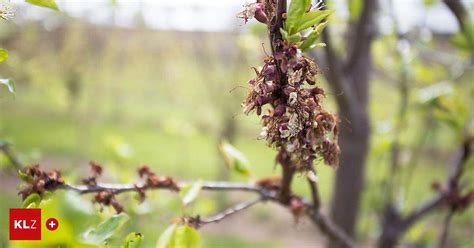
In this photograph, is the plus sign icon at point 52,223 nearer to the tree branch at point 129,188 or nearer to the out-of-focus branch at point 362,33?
the tree branch at point 129,188

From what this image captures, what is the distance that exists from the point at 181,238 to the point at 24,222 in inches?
9.8

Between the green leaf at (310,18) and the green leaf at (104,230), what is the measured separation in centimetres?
41

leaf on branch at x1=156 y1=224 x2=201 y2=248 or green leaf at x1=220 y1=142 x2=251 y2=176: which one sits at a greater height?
green leaf at x1=220 y1=142 x2=251 y2=176

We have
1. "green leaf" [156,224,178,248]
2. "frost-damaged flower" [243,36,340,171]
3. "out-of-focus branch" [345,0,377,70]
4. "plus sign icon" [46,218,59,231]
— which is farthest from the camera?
"out-of-focus branch" [345,0,377,70]

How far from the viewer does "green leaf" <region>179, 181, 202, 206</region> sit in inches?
36.3

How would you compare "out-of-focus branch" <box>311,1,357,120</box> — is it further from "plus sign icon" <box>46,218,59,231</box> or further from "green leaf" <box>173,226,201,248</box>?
"plus sign icon" <box>46,218,59,231</box>

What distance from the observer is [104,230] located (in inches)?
28.9

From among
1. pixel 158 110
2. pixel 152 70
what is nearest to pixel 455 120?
pixel 152 70

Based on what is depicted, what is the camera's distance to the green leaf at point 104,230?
708 mm

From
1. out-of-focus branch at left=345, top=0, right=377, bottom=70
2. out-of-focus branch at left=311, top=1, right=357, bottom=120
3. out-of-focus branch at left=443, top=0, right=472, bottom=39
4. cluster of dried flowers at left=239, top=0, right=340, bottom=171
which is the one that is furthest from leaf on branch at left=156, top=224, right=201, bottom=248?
out-of-focus branch at left=443, top=0, right=472, bottom=39

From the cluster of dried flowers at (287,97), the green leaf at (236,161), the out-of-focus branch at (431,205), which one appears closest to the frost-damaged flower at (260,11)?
the cluster of dried flowers at (287,97)

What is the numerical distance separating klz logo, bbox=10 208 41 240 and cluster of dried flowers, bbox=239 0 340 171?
13.7 inches

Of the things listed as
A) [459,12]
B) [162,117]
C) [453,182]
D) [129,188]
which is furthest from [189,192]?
[162,117]

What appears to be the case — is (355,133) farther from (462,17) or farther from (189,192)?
(189,192)
